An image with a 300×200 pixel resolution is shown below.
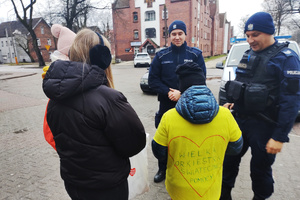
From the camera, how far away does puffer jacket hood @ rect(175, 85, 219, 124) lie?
1.43 m

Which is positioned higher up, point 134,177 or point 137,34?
point 137,34

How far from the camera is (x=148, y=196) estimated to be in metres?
2.66

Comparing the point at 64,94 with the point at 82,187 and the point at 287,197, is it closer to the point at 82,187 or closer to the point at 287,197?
the point at 82,187

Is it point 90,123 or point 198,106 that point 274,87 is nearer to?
point 198,106

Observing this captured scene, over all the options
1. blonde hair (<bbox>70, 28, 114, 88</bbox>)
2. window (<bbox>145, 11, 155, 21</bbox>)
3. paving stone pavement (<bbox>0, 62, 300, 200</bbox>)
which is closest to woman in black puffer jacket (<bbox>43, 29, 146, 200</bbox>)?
blonde hair (<bbox>70, 28, 114, 88</bbox>)

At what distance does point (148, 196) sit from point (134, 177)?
30.3 inches

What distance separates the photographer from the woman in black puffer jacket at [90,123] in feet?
4.03

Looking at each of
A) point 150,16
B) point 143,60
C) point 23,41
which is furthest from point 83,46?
point 23,41

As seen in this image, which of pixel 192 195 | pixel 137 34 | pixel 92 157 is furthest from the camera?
pixel 137 34

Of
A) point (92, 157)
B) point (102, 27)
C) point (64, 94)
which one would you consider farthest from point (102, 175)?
point (102, 27)

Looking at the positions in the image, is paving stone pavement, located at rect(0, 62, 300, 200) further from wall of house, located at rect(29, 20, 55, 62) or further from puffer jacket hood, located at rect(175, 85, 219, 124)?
wall of house, located at rect(29, 20, 55, 62)

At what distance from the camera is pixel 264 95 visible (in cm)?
197

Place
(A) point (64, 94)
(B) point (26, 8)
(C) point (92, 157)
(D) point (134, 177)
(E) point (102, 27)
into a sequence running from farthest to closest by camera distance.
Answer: (E) point (102, 27), (B) point (26, 8), (D) point (134, 177), (C) point (92, 157), (A) point (64, 94)

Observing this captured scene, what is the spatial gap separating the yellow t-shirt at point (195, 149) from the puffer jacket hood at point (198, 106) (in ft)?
0.28
